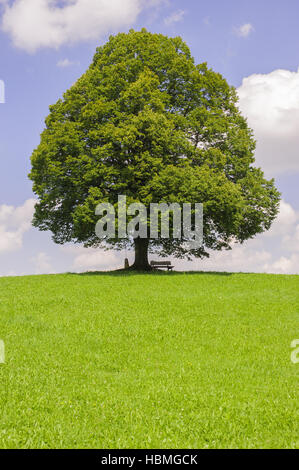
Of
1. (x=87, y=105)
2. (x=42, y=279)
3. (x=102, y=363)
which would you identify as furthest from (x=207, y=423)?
(x=87, y=105)

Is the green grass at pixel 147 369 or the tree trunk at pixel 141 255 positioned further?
the tree trunk at pixel 141 255

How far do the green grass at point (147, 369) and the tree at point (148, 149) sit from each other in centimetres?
896

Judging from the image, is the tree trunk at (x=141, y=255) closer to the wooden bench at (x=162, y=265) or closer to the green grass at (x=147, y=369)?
the wooden bench at (x=162, y=265)

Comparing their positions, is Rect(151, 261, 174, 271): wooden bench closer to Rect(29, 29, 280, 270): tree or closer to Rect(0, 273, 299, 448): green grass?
Rect(29, 29, 280, 270): tree

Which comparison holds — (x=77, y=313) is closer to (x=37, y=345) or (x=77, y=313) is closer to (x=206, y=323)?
(x=37, y=345)

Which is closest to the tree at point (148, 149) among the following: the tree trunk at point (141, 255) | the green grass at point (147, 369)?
the tree trunk at point (141, 255)

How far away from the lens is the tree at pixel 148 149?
29.9 metres

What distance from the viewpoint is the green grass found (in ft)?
27.3

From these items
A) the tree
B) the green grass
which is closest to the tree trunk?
the tree

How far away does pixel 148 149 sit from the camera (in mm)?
31750

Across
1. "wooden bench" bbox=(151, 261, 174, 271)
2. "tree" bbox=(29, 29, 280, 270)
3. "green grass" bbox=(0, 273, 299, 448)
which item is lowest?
"green grass" bbox=(0, 273, 299, 448)

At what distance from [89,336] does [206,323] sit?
5.41 meters

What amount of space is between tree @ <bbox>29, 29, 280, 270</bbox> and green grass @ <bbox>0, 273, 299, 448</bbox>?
8956mm

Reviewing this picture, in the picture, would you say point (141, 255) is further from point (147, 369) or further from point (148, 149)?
point (147, 369)
